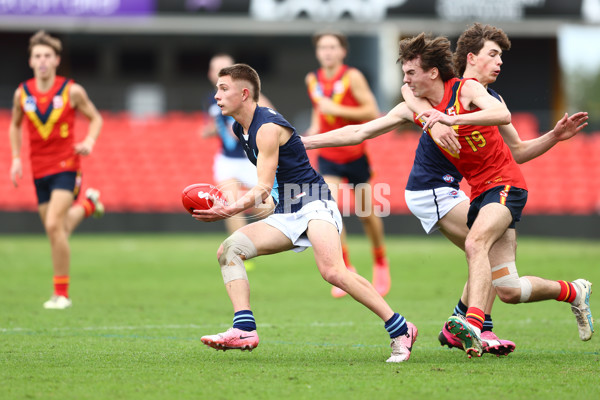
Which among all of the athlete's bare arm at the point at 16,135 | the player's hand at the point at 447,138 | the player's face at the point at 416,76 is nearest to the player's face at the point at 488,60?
the player's face at the point at 416,76

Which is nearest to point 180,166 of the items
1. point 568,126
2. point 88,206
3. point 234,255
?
point 88,206

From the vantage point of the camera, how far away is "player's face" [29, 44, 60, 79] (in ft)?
29.2

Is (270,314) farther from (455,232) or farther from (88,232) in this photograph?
(88,232)

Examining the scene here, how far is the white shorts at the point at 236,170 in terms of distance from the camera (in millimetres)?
11891

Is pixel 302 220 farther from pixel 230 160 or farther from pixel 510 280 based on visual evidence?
pixel 230 160

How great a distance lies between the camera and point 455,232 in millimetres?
6617

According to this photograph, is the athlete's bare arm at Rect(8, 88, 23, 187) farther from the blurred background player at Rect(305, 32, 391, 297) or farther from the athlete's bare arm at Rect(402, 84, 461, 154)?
the athlete's bare arm at Rect(402, 84, 461, 154)

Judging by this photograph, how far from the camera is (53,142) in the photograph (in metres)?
9.04

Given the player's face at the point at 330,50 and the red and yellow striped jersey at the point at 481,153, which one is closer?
the red and yellow striped jersey at the point at 481,153

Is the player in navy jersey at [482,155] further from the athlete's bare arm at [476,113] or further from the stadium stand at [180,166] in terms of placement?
the stadium stand at [180,166]

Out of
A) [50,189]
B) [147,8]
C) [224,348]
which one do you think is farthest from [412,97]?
[147,8]

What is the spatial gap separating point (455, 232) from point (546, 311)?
2532 millimetres

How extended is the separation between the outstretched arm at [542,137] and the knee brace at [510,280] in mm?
951

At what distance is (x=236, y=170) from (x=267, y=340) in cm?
544
